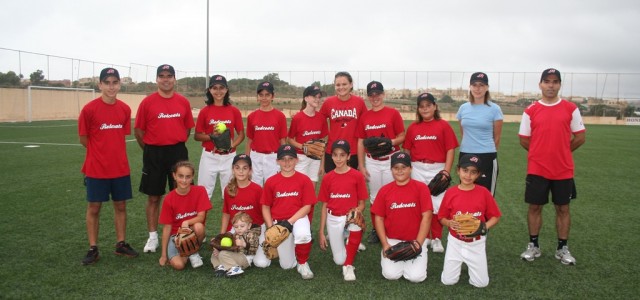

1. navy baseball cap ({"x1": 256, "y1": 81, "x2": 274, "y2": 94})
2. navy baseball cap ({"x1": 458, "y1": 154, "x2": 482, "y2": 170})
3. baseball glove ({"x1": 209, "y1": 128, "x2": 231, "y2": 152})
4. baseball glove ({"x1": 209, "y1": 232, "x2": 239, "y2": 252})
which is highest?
navy baseball cap ({"x1": 256, "y1": 81, "x2": 274, "y2": 94})

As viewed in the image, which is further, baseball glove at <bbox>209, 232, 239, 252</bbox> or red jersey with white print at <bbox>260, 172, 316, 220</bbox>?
red jersey with white print at <bbox>260, 172, 316, 220</bbox>

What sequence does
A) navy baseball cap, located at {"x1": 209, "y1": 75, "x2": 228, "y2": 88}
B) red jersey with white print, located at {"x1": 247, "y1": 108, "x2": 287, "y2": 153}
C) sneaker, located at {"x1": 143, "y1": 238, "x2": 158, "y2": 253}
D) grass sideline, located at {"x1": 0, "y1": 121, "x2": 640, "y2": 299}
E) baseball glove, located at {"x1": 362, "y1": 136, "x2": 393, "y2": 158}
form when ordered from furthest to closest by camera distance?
red jersey with white print, located at {"x1": 247, "y1": 108, "x2": 287, "y2": 153} → navy baseball cap, located at {"x1": 209, "y1": 75, "x2": 228, "y2": 88} → baseball glove, located at {"x1": 362, "y1": 136, "x2": 393, "y2": 158} → sneaker, located at {"x1": 143, "y1": 238, "x2": 158, "y2": 253} → grass sideline, located at {"x1": 0, "y1": 121, "x2": 640, "y2": 299}

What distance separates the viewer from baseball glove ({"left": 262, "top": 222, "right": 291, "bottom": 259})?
4.21m

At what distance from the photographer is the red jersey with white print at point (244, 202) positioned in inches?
185

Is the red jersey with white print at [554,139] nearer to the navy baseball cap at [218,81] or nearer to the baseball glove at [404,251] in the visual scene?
the baseball glove at [404,251]

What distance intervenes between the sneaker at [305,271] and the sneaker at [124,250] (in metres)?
1.81

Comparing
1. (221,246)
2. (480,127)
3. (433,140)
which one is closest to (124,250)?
(221,246)

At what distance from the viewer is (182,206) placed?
15.1 feet

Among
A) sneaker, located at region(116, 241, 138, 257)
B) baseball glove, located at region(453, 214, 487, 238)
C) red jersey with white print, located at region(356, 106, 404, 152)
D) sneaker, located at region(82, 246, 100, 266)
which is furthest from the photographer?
red jersey with white print, located at region(356, 106, 404, 152)

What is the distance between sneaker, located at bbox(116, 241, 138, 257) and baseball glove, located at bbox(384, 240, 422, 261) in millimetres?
2664

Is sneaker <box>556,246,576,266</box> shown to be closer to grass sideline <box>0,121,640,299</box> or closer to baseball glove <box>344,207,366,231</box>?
grass sideline <box>0,121,640,299</box>

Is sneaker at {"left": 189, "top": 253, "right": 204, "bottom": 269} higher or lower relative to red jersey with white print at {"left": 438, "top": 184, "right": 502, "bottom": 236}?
lower

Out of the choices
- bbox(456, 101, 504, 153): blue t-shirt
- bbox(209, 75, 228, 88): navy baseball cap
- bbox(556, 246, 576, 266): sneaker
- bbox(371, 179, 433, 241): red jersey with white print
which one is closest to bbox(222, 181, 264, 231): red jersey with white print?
bbox(371, 179, 433, 241): red jersey with white print

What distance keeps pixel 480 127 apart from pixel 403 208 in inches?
53.4
